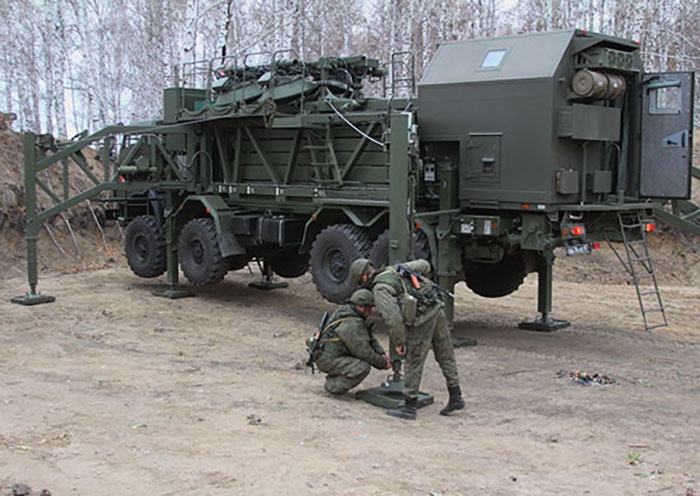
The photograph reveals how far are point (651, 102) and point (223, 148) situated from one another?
6.61 m

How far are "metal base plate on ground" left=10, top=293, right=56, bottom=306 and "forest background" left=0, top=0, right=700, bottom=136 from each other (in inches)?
517

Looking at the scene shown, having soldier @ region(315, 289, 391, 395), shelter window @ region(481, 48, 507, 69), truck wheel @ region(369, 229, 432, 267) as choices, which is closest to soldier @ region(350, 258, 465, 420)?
soldier @ region(315, 289, 391, 395)

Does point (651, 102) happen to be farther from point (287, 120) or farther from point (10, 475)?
point (10, 475)

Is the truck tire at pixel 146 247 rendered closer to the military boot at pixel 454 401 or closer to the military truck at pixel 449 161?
the military truck at pixel 449 161

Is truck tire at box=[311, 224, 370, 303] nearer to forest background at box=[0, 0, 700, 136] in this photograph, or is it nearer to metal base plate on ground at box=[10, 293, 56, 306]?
metal base plate on ground at box=[10, 293, 56, 306]

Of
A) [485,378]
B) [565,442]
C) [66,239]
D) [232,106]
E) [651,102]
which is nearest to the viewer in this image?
[565,442]

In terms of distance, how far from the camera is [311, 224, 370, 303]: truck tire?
38.2 ft

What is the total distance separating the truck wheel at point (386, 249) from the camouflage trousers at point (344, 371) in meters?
2.63

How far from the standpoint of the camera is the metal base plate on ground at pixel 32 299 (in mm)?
13672

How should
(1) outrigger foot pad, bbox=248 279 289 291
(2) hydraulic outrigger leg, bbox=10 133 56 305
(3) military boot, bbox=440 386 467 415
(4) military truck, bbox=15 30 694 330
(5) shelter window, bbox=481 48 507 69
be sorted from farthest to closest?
(1) outrigger foot pad, bbox=248 279 289 291
(2) hydraulic outrigger leg, bbox=10 133 56 305
(5) shelter window, bbox=481 48 507 69
(4) military truck, bbox=15 30 694 330
(3) military boot, bbox=440 386 467 415

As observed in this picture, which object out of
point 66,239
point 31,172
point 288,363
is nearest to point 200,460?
point 288,363

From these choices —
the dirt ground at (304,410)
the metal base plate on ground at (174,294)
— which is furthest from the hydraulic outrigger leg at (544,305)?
the metal base plate on ground at (174,294)

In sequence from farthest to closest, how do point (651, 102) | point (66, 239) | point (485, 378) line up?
point (66, 239)
point (651, 102)
point (485, 378)

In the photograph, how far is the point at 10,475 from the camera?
6.00 m
